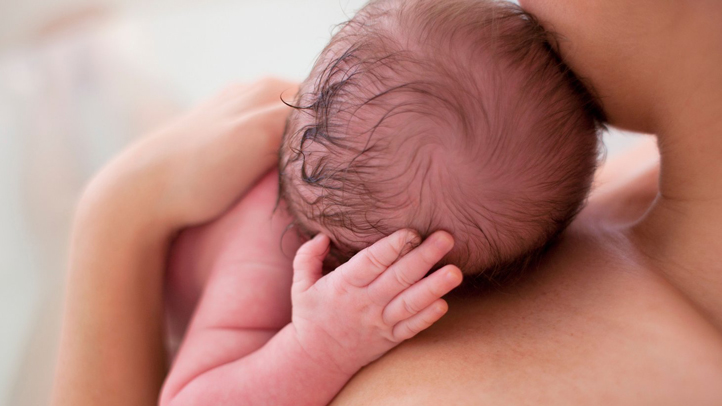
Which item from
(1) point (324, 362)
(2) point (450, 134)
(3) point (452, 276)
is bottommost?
(1) point (324, 362)

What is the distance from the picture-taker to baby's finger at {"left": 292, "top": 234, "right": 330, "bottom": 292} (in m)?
0.72

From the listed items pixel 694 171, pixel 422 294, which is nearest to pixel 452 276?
pixel 422 294

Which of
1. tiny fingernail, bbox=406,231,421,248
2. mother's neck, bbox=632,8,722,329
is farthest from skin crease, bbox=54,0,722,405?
tiny fingernail, bbox=406,231,421,248

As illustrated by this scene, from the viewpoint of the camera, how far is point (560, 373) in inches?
22.6

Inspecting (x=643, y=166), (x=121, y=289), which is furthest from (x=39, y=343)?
(x=643, y=166)

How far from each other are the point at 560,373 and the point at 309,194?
0.32 metres

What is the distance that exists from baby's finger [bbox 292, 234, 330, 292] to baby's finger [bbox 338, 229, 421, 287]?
6 centimetres

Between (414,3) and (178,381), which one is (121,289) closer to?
(178,381)

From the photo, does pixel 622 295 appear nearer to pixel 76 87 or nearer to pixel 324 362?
pixel 324 362

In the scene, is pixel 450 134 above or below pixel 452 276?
above

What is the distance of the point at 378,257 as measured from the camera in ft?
2.11

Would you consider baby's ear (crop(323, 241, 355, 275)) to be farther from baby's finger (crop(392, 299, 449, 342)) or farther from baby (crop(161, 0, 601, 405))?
baby's finger (crop(392, 299, 449, 342))

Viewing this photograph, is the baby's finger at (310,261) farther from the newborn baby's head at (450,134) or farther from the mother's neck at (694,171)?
the mother's neck at (694,171)

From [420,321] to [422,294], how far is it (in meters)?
0.04
